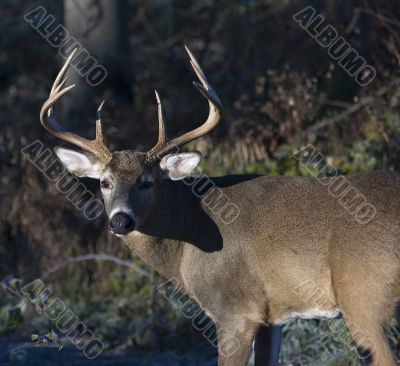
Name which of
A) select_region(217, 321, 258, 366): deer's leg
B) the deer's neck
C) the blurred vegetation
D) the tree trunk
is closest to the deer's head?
the deer's neck

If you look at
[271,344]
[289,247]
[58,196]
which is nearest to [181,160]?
[289,247]

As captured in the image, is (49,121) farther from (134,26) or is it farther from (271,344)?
(134,26)

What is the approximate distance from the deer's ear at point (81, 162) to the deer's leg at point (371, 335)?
200 centimetres

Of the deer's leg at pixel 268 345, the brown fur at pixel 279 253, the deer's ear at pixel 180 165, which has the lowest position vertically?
the deer's leg at pixel 268 345

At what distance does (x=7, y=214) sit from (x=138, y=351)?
8.49ft

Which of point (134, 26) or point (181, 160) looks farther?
point (134, 26)

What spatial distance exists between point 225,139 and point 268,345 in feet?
11.5

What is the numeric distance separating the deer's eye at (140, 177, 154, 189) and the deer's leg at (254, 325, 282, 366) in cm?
125

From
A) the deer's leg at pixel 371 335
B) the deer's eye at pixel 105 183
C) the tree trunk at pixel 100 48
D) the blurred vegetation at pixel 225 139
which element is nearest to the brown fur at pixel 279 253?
the deer's leg at pixel 371 335

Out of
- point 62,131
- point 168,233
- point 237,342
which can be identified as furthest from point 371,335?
point 62,131

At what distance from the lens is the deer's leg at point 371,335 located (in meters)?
5.51

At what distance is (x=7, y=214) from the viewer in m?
9.79

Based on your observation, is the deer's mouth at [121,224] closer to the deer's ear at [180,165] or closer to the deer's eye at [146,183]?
the deer's eye at [146,183]

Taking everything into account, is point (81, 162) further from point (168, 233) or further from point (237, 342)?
point (237, 342)
